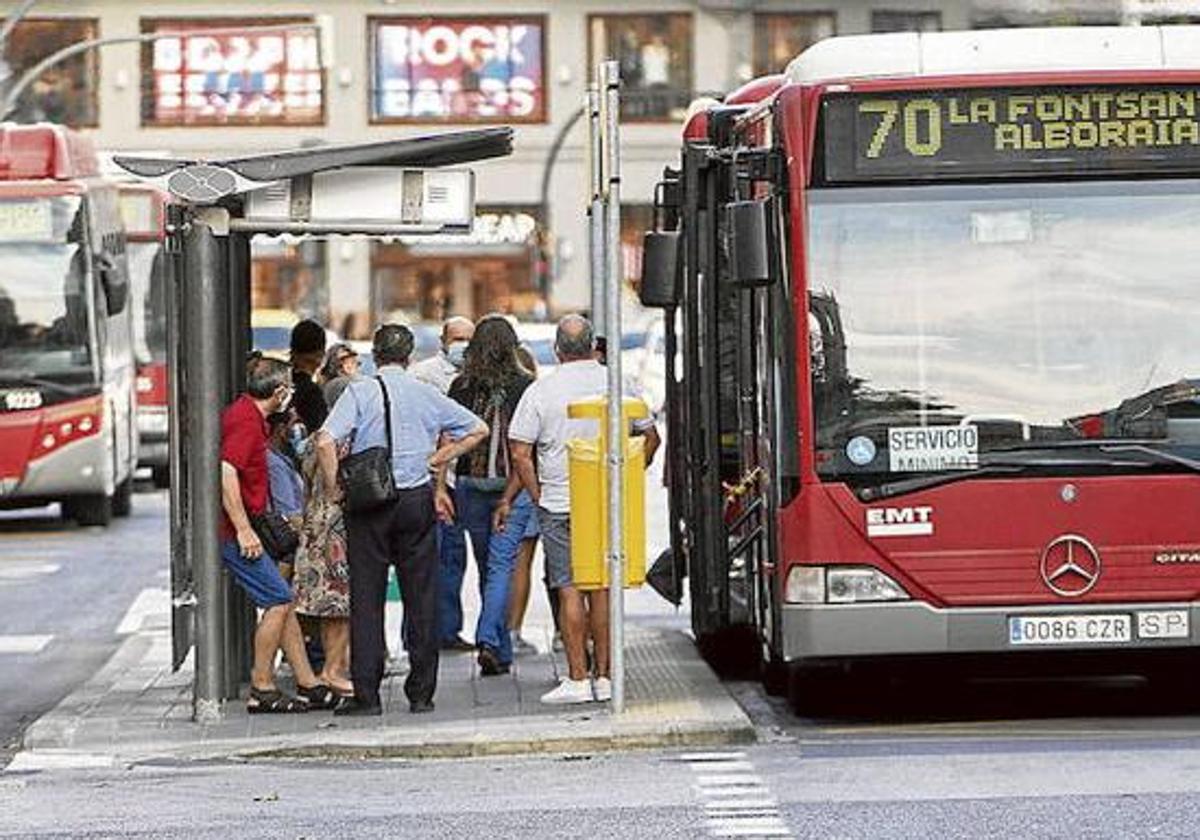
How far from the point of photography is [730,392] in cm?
1661

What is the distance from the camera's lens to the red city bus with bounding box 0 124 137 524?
31797 millimetres

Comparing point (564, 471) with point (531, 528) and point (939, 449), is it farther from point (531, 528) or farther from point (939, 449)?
point (939, 449)

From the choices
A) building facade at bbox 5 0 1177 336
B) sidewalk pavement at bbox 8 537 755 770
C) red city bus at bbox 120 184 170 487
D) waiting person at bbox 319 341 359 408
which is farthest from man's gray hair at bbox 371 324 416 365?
building facade at bbox 5 0 1177 336

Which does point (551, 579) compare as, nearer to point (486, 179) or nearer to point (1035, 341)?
point (1035, 341)

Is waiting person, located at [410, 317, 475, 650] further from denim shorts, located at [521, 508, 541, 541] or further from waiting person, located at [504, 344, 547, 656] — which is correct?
denim shorts, located at [521, 508, 541, 541]

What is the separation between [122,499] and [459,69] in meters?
33.3

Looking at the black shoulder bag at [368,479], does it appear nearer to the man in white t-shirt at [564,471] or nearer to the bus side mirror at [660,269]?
the man in white t-shirt at [564,471]

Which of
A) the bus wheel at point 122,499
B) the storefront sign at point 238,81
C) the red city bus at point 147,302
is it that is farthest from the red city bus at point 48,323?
the storefront sign at point 238,81

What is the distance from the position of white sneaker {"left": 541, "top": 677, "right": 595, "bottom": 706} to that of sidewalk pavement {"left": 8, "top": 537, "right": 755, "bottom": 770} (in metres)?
0.10

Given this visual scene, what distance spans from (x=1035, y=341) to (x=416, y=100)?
53.7 m

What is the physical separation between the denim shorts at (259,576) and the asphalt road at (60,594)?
1239 mm

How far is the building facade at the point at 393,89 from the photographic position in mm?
66188

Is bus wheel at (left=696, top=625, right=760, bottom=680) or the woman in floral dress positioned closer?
the woman in floral dress

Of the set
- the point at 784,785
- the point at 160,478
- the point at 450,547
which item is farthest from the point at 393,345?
the point at 160,478
